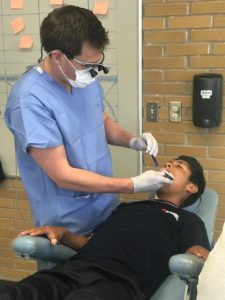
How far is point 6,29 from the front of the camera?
2.42 m

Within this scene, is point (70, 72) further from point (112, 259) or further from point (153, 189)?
point (112, 259)

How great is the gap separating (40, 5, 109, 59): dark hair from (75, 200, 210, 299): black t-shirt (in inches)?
27.5

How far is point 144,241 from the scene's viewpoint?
5.34ft

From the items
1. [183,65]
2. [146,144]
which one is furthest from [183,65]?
[146,144]

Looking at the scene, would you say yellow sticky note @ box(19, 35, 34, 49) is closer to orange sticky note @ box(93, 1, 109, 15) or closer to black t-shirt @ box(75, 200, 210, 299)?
orange sticky note @ box(93, 1, 109, 15)

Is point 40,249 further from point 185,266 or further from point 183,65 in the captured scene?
point 183,65

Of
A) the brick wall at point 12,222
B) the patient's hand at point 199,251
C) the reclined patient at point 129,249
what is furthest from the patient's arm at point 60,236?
the brick wall at point 12,222

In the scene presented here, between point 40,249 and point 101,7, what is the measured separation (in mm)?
1338

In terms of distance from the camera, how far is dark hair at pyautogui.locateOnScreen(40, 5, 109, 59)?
1476 mm

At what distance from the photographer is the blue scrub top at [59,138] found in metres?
1.54

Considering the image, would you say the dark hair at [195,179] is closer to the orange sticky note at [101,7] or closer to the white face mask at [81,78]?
the white face mask at [81,78]

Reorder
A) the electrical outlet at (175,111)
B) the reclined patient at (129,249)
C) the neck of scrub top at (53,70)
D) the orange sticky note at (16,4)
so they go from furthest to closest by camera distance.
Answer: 1. the orange sticky note at (16,4)
2. the electrical outlet at (175,111)
3. the neck of scrub top at (53,70)
4. the reclined patient at (129,249)

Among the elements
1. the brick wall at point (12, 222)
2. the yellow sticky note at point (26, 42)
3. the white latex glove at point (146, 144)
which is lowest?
the brick wall at point (12, 222)

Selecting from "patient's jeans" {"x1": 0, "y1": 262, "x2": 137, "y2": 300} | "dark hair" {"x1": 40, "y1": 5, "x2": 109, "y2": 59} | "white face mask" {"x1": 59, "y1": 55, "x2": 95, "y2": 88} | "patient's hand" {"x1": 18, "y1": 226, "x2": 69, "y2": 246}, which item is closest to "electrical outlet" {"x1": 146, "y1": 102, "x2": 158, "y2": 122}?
"white face mask" {"x1": 59, "y1": 55, "x2": 95, "y2": 88}
